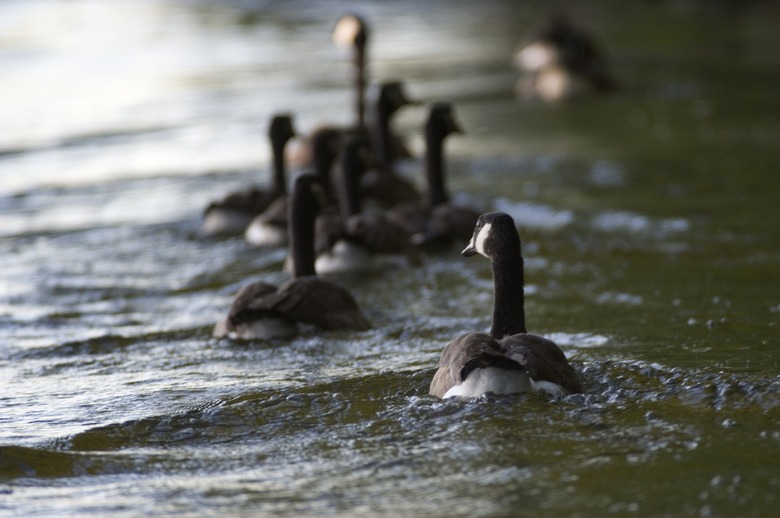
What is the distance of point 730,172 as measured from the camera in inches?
539

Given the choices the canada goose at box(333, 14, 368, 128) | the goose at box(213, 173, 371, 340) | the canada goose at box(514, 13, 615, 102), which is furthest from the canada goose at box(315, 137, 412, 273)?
the canada goose at box(514, 13, 615, 102)

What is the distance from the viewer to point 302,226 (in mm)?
9211

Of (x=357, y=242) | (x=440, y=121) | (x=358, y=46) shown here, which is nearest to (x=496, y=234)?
(x=357, y=242)

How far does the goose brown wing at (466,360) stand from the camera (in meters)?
6.22

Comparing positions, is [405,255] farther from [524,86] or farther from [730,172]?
[524,86]

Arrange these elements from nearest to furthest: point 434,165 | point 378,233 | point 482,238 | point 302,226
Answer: point 482,238, point 302,226, point 378,233, point 434,165

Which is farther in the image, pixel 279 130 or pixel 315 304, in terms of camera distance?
pixel 279 130

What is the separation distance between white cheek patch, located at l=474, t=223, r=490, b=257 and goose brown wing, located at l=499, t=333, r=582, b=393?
0.62 m

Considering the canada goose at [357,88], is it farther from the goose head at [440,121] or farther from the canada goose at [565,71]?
the canada goose at [565,71]

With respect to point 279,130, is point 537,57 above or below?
above

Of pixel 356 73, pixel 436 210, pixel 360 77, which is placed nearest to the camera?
pixel 436 210

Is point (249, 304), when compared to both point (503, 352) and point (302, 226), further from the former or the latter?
point (503, 352)

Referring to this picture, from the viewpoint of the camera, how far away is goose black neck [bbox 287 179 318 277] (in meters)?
9.18

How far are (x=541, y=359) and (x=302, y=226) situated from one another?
10.5ft
